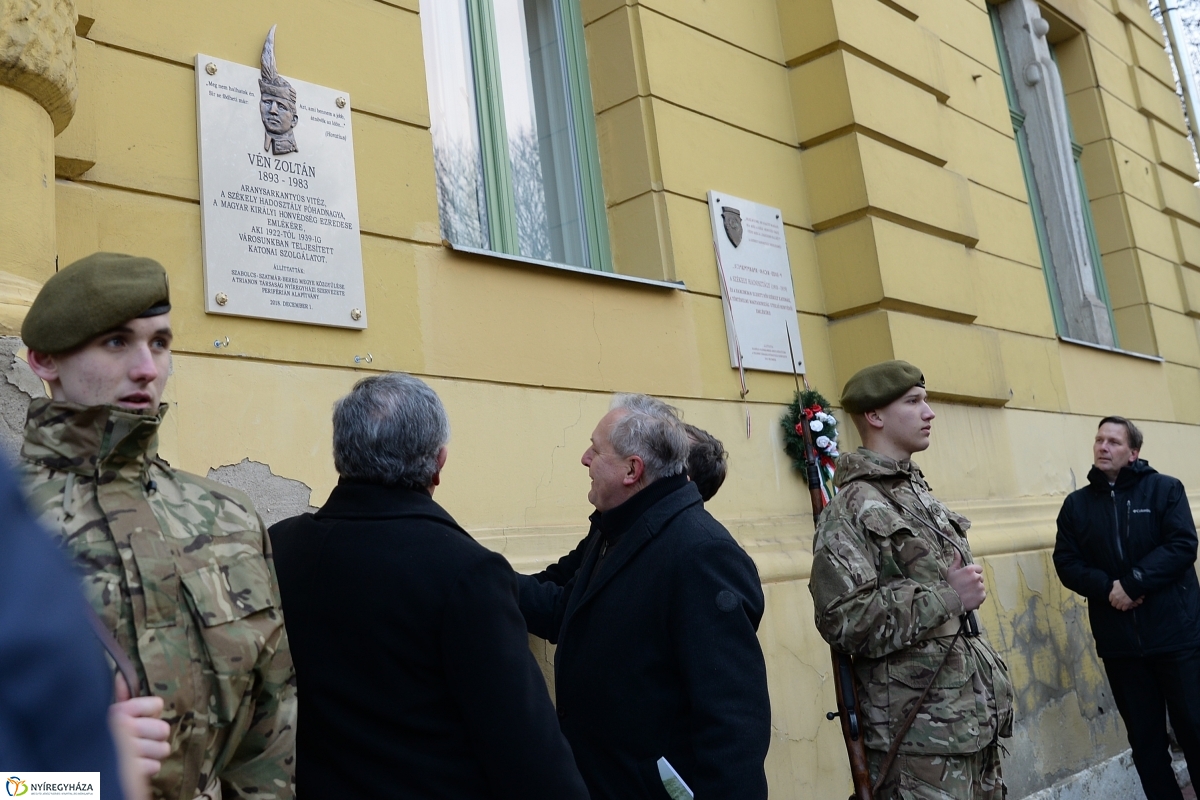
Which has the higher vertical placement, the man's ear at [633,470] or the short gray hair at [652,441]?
the short gray hair at [652,441]

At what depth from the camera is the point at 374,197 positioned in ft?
12.0

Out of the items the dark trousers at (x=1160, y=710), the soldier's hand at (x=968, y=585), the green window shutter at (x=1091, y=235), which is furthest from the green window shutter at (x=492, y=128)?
the green window shutter at (x=1091, y=235)

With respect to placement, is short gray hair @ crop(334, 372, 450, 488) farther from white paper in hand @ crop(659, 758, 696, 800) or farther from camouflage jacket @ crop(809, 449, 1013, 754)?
camouflage jacket @ crop(809, 449, 1013, 754)

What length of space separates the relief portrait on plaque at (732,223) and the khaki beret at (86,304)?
3439mm

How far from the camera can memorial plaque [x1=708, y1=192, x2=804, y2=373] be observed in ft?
16.0

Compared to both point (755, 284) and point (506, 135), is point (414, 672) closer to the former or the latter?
point (506, 135)

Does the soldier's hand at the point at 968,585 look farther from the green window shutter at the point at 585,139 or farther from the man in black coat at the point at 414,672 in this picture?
the green window shutter at the point at 585,139

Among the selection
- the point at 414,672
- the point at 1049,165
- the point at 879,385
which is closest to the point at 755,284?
the point at 879,385

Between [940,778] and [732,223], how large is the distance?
265 cm

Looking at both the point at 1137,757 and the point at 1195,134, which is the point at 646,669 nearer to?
the point at 1137,757

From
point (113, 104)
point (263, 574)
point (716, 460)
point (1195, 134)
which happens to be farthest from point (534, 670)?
point (1195, 134)

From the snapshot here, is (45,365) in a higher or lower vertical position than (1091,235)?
lower

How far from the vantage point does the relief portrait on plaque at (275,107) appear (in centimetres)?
338

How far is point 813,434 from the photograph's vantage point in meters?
4.89
